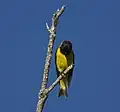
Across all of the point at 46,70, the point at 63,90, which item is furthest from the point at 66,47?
the point at 46,70

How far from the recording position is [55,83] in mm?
3186

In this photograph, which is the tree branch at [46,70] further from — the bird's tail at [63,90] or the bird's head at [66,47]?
the bird's head at [66,47]

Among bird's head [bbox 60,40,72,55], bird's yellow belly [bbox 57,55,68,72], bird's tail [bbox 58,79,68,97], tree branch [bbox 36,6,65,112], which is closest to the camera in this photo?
tree branch [bbox 36,6,65,112]

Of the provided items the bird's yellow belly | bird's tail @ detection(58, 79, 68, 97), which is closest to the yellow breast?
the bird's yellow belly

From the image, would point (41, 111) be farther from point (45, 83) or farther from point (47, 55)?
point (47, 55)

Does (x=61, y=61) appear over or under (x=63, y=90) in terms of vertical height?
over

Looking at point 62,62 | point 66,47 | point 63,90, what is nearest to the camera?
point 63,90

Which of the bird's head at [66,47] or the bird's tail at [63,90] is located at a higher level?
the bird's head at [66,47]

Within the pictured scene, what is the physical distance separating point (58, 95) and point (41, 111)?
3.12 m

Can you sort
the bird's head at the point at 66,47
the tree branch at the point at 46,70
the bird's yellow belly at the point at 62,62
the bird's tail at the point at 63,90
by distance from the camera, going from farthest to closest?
the bird's head at the point at 66,47 → the bird's yellow belly at the point at 62,62 → the bird's tail at the point at 63,90 → the tree branch at the point at 46,70

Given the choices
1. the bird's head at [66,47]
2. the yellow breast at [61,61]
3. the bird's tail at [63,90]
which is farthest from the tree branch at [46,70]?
the bird's head at [66,47]

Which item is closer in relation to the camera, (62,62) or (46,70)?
(46,70)

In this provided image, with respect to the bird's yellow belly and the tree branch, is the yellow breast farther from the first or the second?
the tree branch

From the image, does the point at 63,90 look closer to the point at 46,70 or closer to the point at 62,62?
the point at 62,62
